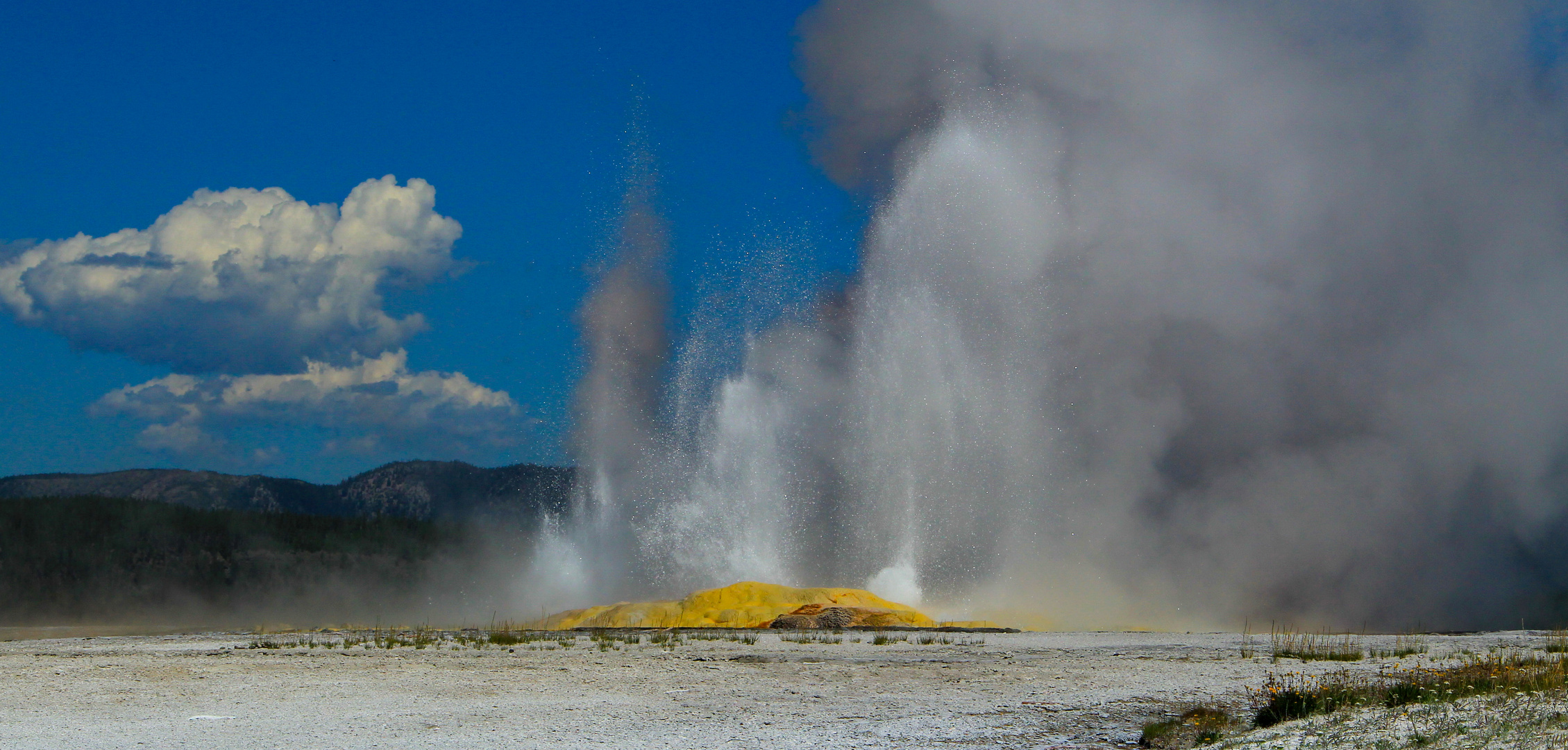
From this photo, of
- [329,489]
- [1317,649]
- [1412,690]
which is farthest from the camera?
[329,489]

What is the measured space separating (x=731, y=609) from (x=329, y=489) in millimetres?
151760

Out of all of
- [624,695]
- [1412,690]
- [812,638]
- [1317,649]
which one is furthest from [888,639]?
[1412,690]

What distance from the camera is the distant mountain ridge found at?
15475cm

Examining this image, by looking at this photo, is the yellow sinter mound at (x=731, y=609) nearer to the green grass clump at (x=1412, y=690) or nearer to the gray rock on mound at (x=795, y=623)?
the gray rock on mound at (x=795, y=623)

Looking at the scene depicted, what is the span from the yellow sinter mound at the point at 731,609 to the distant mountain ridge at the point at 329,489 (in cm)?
11095

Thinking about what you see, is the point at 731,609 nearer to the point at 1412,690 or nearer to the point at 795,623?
the point at 795,623

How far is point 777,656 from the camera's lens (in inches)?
811

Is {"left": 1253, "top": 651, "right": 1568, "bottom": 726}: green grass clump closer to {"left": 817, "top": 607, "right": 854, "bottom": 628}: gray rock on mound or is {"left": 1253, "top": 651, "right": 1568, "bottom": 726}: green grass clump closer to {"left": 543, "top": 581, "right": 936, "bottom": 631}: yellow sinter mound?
{"left": 817, "top": 607, "right": 854, "bottom": 628}: gray rock on mound

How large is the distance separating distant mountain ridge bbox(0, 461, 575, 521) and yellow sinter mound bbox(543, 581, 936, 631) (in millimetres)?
110954

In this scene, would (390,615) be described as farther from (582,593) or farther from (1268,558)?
(1268,558)

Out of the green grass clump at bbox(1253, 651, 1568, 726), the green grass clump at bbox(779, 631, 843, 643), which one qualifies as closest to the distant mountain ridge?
the green grass clump at bbox(779, 631, 843, 643)

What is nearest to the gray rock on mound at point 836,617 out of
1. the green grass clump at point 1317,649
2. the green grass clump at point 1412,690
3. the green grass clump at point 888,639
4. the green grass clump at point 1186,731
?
the green grass clump at point 888,639

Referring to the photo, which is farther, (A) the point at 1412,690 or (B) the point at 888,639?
(B) the point at 888,639

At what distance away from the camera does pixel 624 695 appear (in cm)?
1551
